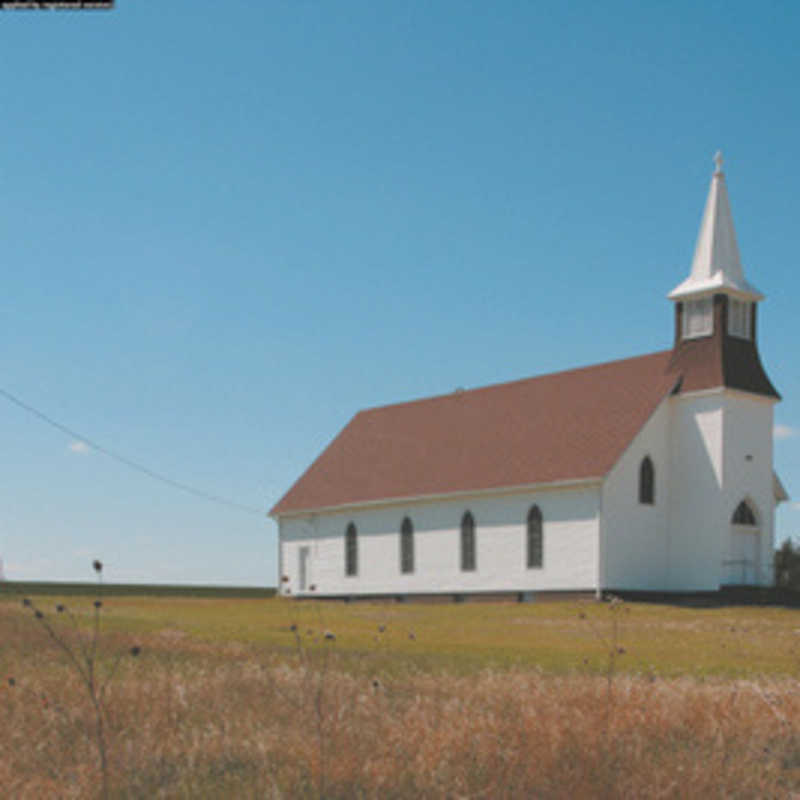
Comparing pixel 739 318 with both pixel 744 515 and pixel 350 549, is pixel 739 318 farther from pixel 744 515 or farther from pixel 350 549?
pixel 350 549

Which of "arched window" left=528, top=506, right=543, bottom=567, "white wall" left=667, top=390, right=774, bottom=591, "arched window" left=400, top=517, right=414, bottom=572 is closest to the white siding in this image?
"white wall" left=667, top=390, right=774, bottom=591

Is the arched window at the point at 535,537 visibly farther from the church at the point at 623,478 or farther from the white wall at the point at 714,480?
the white wall at the point at 714,480

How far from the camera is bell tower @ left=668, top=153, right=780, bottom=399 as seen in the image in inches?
1748

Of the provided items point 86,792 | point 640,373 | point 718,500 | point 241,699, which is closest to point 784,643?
point 241,699

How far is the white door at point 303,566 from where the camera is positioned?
186 feet

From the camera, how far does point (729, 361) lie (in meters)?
44.5

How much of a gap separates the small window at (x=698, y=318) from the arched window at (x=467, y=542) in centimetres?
1164

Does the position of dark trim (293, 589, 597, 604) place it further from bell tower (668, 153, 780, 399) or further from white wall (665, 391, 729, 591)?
bell tower (668, 153, 780, 399)

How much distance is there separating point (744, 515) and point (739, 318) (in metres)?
7.85

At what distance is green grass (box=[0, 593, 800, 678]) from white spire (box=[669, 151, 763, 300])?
13671 millimetres

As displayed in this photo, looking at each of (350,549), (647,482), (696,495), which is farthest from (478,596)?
(696,495)

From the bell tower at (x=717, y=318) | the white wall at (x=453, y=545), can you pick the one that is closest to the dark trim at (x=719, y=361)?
the bell tower at (x=717, y=318)

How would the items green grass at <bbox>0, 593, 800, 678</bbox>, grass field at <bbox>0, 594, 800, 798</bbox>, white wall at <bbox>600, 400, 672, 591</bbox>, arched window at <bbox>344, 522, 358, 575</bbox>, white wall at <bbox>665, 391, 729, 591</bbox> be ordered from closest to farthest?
1. grass field at <bbox>0, 594, 800, 798</bbox>
2. green grass at <bbox>0, 593, 800, 678</bbox>
3. white wall at <bbox>600, 400, 672, 591</bbox>
4. white wall at <bbox>665, 391, 729, 591</bbox>
5. arched window at <bbox>344, 522, 358, 575</bbox>

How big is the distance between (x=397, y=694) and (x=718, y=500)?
116 feet
